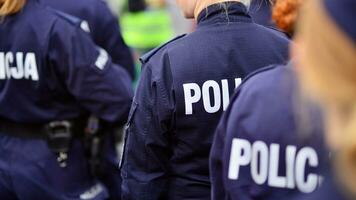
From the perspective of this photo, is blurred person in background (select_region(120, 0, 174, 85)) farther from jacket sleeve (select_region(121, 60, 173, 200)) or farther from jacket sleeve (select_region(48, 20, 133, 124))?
jacket sleeve (select_region(121, 60, 173, 200))

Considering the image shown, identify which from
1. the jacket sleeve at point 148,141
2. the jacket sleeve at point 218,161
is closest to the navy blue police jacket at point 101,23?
the jacket sleeve at point 148,141

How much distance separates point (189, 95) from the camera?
8.15 feet

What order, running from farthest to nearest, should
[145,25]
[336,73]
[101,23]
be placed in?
[145,25], [101,23], [336,73]

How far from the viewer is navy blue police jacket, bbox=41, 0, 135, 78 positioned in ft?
12.3

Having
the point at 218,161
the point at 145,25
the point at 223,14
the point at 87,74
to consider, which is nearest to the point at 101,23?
the point at 87,74

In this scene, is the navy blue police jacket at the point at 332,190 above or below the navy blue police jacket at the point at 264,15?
above

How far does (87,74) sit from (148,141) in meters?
0.86

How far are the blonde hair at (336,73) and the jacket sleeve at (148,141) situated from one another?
1130 mm

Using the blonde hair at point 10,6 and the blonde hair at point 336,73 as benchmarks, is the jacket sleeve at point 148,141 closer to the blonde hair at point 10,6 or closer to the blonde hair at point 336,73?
the blonde hair at point 10,6

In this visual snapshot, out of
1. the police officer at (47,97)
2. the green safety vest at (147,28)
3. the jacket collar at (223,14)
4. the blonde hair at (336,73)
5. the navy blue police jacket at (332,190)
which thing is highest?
the blonde hair at (336,73)

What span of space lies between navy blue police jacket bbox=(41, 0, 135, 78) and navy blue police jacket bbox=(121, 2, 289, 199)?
122 centimetres

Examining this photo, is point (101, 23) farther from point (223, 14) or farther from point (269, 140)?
point (269, 140)

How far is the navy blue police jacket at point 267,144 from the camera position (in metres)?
1.88

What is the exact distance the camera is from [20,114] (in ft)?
11.0
